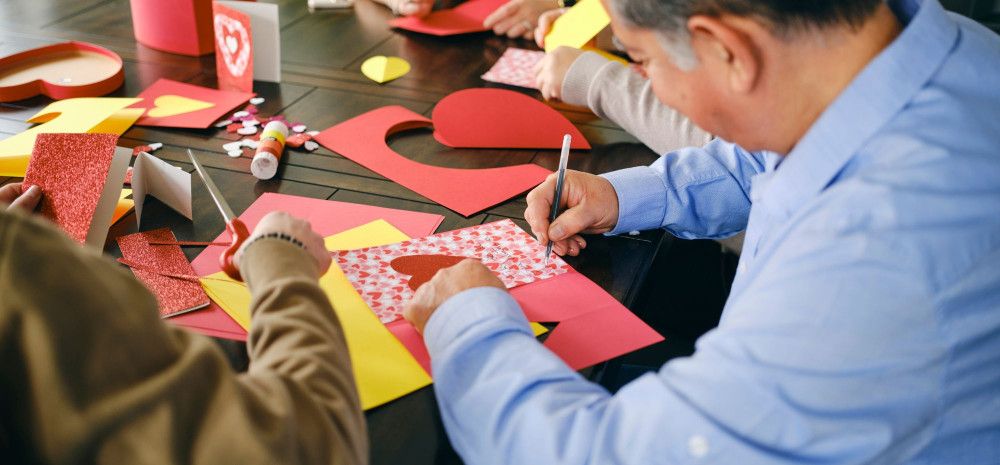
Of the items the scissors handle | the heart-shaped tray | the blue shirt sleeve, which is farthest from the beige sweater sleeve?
the heart-shaped tray

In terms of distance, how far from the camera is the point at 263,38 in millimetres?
1667

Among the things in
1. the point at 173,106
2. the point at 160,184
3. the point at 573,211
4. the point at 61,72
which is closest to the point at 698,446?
the point at 573,211

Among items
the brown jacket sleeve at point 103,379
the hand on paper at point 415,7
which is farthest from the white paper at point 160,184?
the hand on paper at point 415,7

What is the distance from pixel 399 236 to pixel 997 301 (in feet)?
2.34

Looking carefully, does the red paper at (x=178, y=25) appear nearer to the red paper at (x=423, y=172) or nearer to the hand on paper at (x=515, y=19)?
the red paper at (x=423, y=172)

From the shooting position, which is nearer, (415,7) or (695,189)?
(695,189)

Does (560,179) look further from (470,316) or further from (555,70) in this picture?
(555,70)

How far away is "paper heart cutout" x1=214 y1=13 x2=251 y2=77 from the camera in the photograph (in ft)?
5.35

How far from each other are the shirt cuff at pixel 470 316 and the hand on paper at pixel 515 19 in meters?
1.17

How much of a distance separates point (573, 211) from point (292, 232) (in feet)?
1.39

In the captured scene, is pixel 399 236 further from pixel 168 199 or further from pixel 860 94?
pixel 860 94

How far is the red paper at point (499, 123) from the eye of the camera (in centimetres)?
149

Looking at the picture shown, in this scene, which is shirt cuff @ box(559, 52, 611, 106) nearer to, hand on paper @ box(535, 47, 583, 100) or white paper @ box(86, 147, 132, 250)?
hand on paper @ box(535, 47, 583, 100)

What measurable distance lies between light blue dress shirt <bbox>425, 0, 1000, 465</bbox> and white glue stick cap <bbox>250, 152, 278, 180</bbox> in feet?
1.96
